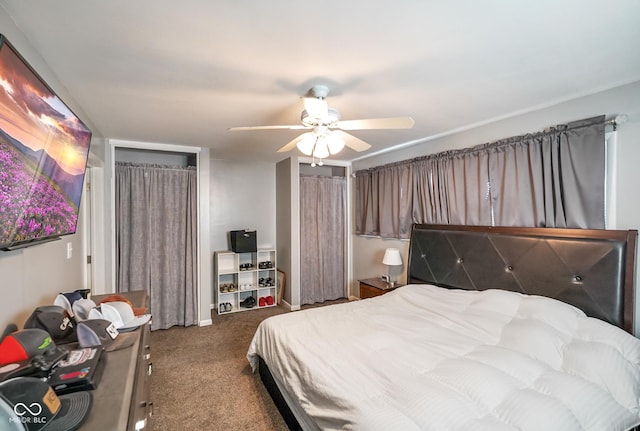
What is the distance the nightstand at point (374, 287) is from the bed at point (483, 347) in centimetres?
70

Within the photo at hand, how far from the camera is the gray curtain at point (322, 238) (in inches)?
176

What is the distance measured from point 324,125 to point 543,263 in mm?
2009

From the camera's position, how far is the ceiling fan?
1752 millimetres

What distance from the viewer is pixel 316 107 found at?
67.7 inches

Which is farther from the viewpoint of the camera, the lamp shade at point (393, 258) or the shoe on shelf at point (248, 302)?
the shoe on shelf at point (248, 302)

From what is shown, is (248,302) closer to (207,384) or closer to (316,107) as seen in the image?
(207,384)

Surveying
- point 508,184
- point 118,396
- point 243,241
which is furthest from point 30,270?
point 508,184

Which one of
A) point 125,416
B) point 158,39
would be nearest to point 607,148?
point 158,39

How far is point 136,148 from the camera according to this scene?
11.1 ft

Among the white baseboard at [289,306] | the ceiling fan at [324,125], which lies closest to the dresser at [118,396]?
the ceiling fan at [324,125]

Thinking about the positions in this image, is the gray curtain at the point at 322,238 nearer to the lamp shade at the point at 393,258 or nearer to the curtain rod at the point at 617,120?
the lamp shade at the point at 393,258

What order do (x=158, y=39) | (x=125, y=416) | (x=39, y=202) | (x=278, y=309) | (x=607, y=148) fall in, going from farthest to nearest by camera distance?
(x=278, y=309) → (x=607, y=148) → (x=158, y=39) → (x=39, y=202) → (x=125, y=416)

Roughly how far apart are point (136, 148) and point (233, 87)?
221 cm

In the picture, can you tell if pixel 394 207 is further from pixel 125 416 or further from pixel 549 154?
pixel 125 416
